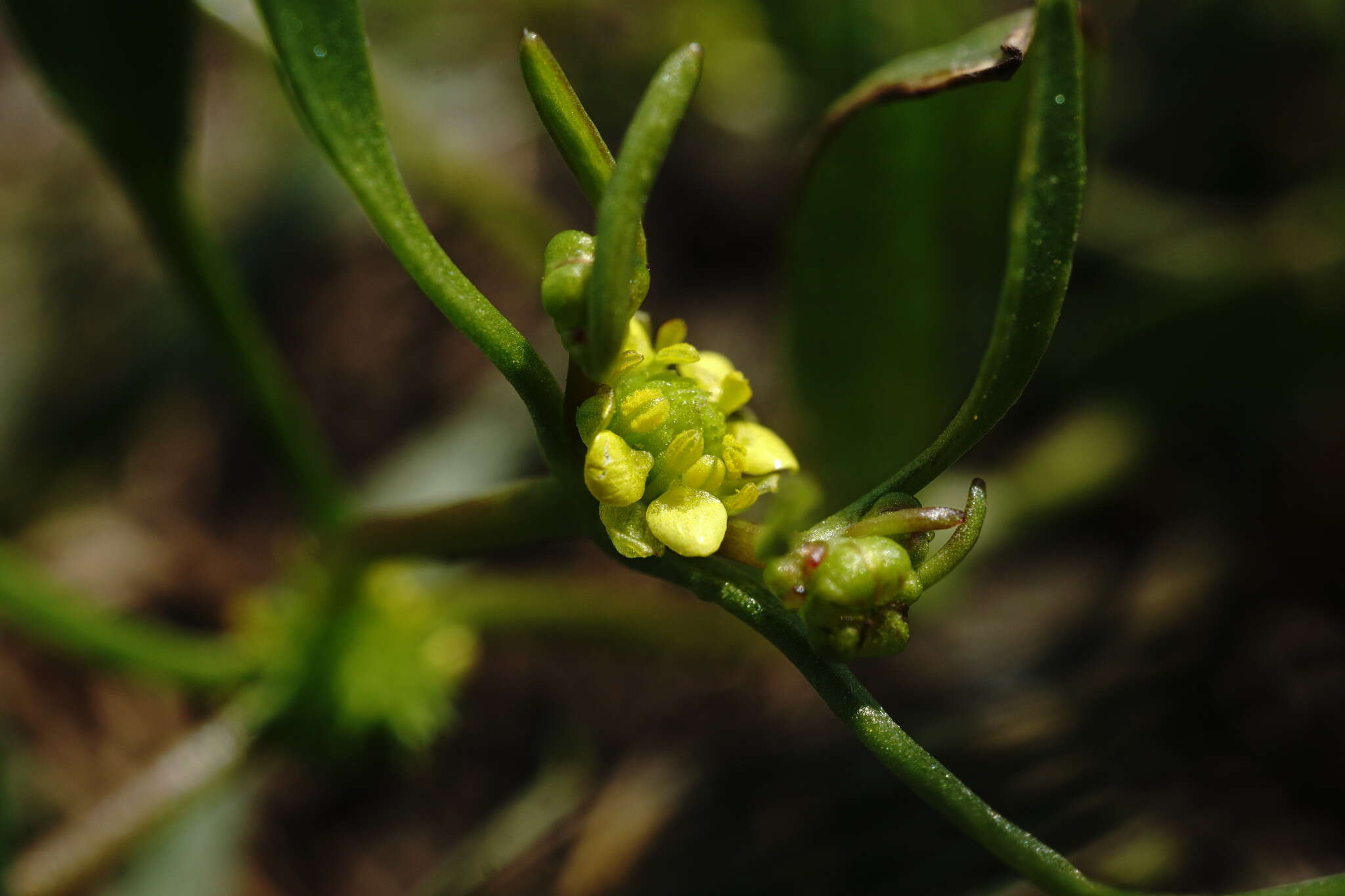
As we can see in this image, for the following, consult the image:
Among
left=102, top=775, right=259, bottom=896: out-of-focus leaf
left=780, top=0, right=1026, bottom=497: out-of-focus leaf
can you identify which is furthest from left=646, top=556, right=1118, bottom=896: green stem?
left=102, top=775, right=259, bottom=896: out-of-focus leaf

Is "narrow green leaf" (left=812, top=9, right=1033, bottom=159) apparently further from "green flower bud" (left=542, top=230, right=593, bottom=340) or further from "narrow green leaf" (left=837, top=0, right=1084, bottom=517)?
"green flower bud" (left=542, top=230, right=593, bottom=340)

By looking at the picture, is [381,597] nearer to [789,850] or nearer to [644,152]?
[789,850]

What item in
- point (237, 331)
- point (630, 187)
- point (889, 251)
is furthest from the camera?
point (889, 251)

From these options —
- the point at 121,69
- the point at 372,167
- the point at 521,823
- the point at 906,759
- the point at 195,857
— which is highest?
the point at 121,69

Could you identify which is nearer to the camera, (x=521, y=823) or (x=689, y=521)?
(x=689, y=521)

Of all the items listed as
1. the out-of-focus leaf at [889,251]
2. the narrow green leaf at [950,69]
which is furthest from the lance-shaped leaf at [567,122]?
the out-of-focus leaf at [889,251]

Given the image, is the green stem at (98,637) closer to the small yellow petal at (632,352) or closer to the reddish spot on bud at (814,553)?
the small yellow petal at (632,352)

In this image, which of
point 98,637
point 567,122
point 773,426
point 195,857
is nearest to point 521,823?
point 195,857

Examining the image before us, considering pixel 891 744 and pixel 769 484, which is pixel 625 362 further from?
pixel 891 744

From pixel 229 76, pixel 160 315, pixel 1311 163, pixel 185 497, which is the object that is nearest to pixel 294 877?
pixel 185 497
